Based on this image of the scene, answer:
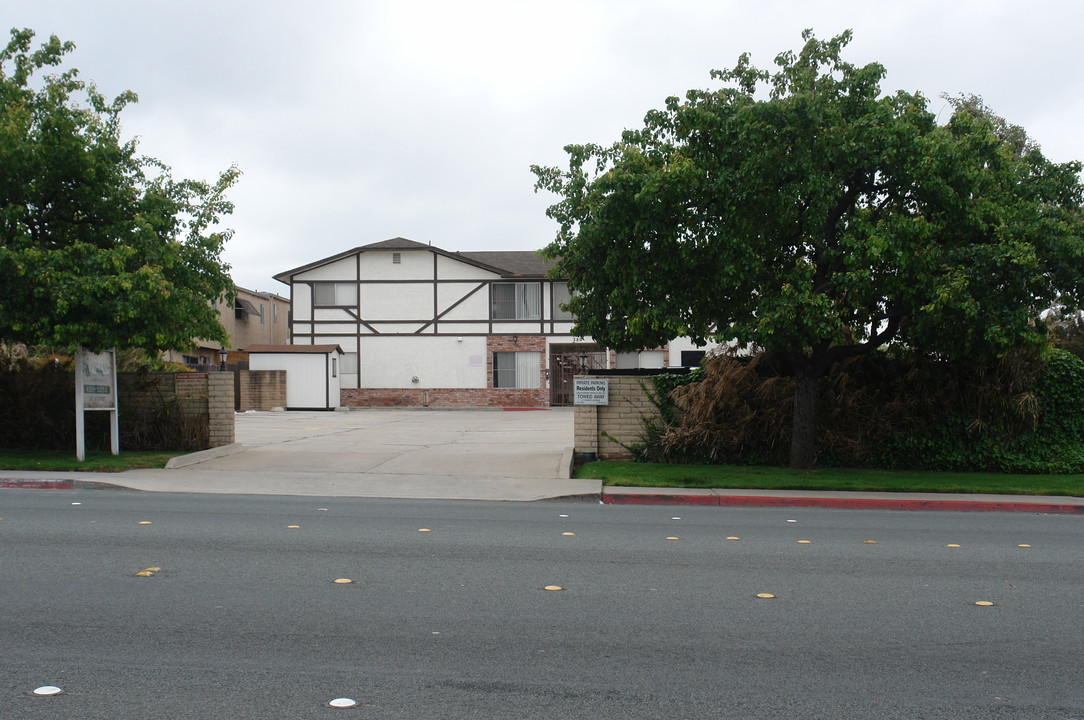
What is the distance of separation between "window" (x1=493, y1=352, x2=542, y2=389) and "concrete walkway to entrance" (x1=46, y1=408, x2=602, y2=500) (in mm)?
13723

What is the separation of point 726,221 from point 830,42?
3553mm

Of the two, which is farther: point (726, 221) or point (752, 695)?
point (726, 221)

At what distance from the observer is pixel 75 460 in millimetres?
16141

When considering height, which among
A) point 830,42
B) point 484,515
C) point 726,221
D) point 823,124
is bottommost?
point 484,515

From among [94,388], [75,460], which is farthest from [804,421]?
[75,460]

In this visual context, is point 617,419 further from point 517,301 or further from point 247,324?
point 247,324

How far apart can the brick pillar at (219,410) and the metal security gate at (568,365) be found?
22407mm

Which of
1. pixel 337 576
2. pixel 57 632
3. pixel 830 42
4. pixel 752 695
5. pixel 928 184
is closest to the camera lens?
pixel 752 695

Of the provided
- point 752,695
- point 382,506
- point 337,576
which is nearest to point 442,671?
point 752,695

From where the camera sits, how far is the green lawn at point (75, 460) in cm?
1543

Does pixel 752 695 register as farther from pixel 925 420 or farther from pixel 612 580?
pixel 925 420

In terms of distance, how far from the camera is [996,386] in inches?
626

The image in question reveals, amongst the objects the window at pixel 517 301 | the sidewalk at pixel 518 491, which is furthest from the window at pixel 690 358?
the window at pixel 517 301

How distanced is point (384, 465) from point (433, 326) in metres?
24.2
